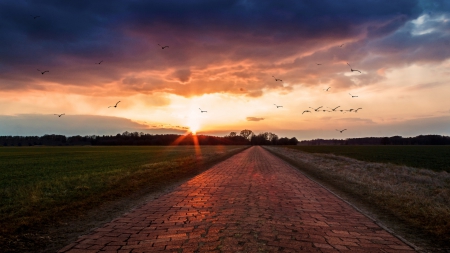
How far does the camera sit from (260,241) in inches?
214

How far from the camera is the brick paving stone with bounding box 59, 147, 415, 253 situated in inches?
208

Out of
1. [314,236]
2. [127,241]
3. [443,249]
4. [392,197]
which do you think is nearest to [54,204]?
[127,241]

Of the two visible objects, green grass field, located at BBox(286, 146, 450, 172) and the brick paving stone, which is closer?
the brick paving stone

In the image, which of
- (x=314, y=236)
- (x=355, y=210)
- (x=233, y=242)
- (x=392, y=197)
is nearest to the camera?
(x=233, y=242)

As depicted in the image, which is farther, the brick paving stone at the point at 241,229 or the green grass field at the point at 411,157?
the green grass field at the point at 411,157

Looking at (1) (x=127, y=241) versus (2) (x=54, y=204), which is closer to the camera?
(1) (x=127, y=241)

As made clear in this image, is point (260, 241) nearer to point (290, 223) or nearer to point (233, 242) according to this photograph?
point (233, 242)

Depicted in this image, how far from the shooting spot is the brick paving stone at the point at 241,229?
17.3 ft

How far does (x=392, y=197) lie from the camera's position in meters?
11.0

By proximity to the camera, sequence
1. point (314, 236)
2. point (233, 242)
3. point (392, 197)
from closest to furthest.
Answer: point (233, 242)
point (314, 236)
point (392, 197)

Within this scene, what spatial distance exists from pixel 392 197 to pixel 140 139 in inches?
6565

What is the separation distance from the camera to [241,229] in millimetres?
6219

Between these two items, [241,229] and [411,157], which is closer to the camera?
[241,229]

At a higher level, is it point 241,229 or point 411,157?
point 411,157
